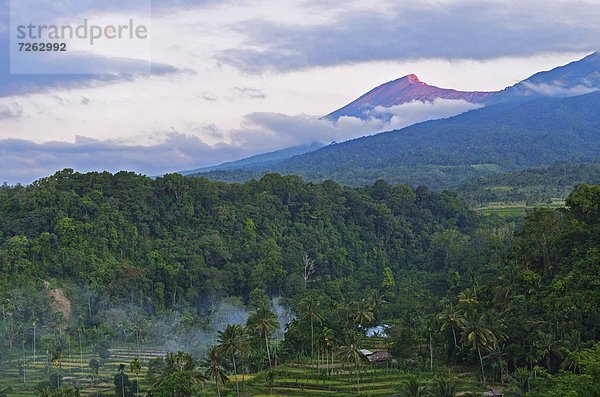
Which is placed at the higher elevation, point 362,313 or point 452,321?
point 362,313

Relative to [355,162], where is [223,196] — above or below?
below

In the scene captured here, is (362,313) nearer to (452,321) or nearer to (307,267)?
(452,321)

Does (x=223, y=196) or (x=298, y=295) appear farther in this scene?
(x=223, y=196)

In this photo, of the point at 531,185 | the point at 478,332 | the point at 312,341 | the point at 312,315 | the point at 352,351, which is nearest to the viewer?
the point at 478,332

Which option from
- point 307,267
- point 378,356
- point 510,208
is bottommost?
point 378,356

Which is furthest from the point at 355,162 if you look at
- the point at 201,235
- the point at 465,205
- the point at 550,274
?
the point at 550,274

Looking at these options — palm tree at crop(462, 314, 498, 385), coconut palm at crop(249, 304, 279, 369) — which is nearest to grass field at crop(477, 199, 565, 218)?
coconut palm at crop(249, 304, 279, 369)

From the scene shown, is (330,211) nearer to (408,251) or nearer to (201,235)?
(408,251)

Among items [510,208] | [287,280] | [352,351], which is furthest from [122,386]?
[510,208]

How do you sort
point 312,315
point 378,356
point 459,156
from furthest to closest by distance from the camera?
point 459,156 → point 312,315 → point 378,356
